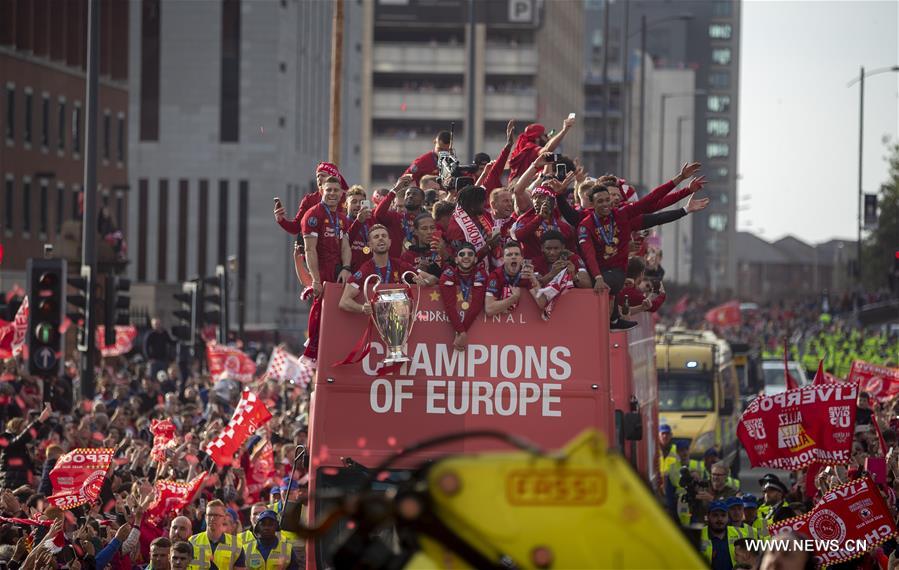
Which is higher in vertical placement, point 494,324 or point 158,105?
point 158,105

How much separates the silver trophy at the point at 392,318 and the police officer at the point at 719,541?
2.75m

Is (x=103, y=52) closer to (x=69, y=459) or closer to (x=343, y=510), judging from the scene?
(x=69, y=459)

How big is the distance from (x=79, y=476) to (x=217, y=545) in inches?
91.7

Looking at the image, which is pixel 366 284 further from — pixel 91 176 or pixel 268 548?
pixel 91 176

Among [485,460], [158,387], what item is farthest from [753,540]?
[158,387]

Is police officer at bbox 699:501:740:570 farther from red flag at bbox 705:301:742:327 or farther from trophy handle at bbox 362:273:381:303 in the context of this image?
red flag at bbox 705:301:742:327

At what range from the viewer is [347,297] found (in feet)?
36.1

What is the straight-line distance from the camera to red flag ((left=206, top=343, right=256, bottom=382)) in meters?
27.9

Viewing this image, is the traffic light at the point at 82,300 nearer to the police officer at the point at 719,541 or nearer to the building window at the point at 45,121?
the police officer at the point at 719,541

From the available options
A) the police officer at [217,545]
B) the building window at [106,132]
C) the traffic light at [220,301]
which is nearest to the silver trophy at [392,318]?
the police officer at [217,545]

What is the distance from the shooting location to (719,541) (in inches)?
486

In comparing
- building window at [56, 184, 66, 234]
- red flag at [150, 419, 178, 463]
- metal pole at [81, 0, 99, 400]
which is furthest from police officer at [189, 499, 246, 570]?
building window at [56, 184, 66, 234]

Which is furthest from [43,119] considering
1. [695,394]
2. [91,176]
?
[695,394]

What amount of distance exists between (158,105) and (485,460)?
300 feet
